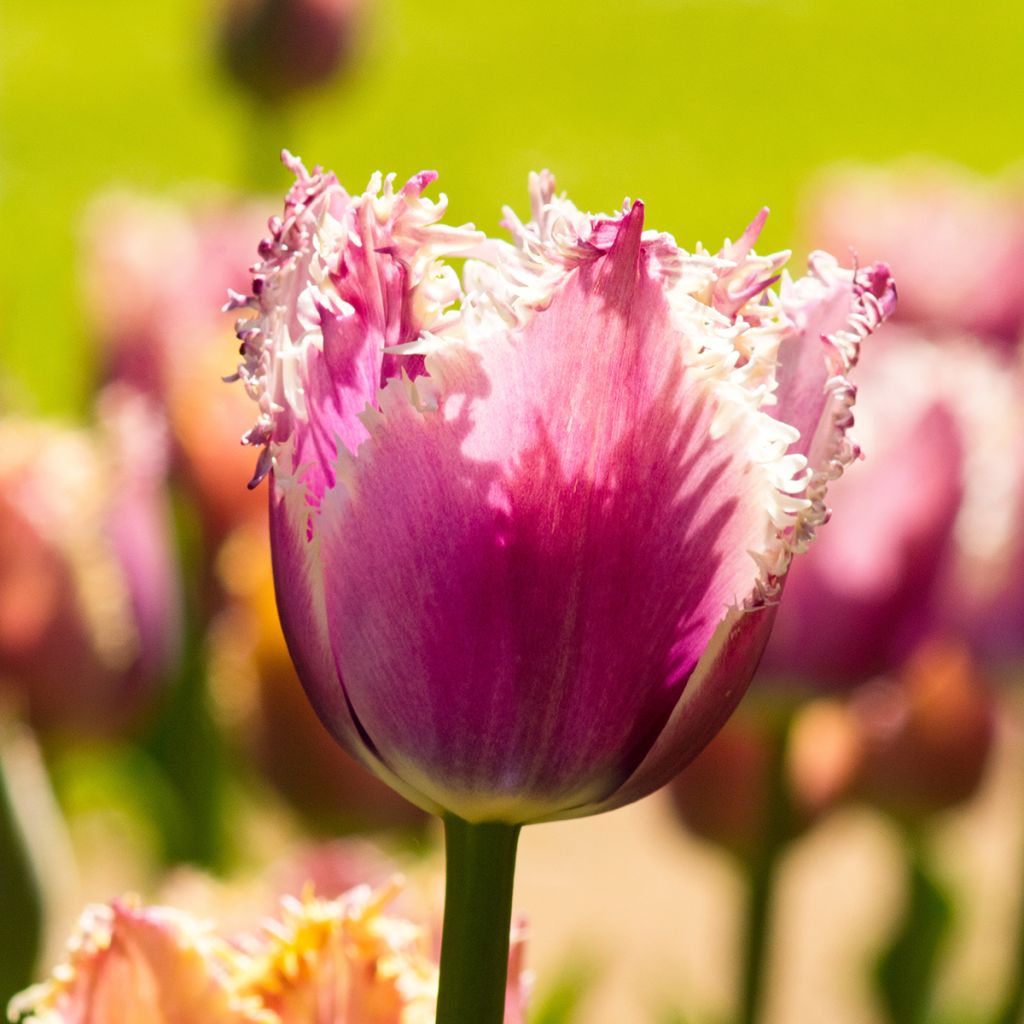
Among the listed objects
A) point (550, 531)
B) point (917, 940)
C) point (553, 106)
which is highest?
point (553, 106)

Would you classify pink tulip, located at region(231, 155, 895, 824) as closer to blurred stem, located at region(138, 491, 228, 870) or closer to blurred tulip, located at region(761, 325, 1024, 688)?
blurred tulip, located at region(761, 325, 1024, 688)

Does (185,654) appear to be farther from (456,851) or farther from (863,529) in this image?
(456,851)

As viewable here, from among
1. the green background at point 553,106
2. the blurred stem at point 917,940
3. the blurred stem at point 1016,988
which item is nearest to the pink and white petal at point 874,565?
the blurred stem at point 1016,988

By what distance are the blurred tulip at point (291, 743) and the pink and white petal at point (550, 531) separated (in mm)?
471

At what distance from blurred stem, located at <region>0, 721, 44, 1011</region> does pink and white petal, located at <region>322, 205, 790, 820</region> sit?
0.36 meters

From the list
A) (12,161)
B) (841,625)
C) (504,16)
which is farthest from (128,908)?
(504,16)

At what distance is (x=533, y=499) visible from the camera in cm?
33

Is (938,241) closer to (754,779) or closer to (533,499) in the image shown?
(754,779)

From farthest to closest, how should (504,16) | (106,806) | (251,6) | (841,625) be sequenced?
1. (504,16)
2. (251,6)
3. (106,806)
4. (841,625)

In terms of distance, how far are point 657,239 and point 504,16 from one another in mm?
5188

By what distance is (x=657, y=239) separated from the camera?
34 cm

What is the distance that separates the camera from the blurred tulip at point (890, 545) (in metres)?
0.73

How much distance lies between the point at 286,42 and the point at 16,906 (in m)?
1.30

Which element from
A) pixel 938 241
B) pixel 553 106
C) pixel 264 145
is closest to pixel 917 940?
pixel 938 241
